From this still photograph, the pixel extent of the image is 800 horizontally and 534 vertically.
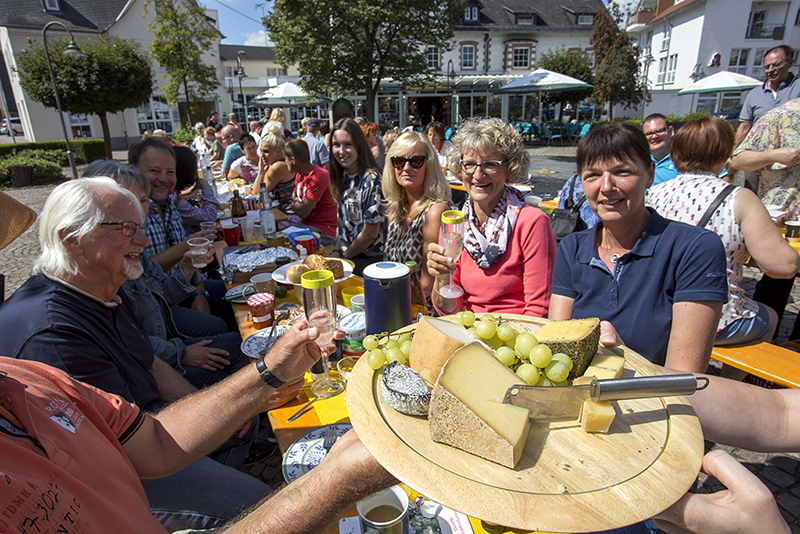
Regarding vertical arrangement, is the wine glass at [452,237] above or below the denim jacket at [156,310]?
above

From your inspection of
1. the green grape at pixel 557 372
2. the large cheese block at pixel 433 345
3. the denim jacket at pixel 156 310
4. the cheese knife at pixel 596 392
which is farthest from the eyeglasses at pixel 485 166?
the denim jacket at pixel 156 310

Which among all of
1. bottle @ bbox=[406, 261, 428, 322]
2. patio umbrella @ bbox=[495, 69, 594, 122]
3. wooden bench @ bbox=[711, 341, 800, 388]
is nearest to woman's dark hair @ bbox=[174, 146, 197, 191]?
bottle @ bbox=[406, 261, 428, 322]

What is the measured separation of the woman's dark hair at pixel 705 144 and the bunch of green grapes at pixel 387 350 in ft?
9.59

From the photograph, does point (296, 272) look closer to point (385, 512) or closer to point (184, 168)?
point (385, 512)

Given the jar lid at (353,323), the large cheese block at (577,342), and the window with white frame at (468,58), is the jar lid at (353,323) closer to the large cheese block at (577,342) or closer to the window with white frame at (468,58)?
the large cheese block at (577,342)

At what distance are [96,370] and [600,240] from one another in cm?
252

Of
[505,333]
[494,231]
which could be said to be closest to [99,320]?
[505,333]

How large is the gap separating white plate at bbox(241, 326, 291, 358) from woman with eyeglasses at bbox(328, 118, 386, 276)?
6.43 ft

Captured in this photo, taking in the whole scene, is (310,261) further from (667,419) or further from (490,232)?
(667,419)

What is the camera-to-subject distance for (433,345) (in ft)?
4.13

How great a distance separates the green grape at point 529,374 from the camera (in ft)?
3.96

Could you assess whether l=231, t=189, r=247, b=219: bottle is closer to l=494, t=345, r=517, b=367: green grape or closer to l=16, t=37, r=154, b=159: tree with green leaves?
l=494, t=345, r=517, b=367: green grape

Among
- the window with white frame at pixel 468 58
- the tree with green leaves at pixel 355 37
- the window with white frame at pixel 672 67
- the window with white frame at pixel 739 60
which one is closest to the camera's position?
the tree with green leaves at pixel 355 37

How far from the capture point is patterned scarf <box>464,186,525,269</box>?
2.69 meters
